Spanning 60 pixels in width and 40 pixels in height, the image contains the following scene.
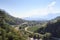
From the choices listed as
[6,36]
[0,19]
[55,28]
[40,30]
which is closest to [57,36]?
[55,28]

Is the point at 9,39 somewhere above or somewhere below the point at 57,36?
above

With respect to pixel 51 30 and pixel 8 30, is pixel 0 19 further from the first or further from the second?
pixel 51 30

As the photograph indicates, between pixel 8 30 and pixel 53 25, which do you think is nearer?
pixel 8 30

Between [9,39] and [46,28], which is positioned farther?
[46,28]

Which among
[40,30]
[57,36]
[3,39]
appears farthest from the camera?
[40,30]

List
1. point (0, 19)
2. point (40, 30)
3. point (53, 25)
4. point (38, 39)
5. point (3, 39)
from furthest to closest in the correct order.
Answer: point (40, 30) < point (53, 25) < point (38, 39) < point (0, 19) < point (3, 39)

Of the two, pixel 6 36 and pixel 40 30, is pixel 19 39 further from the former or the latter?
pixel 40 30

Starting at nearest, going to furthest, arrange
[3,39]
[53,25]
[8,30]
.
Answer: [3,39]
[8,30]
[53,25]

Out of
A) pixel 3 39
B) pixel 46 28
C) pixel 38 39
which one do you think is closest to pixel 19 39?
pixel 3 39

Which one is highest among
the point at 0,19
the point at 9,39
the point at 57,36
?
the point at 0,19
